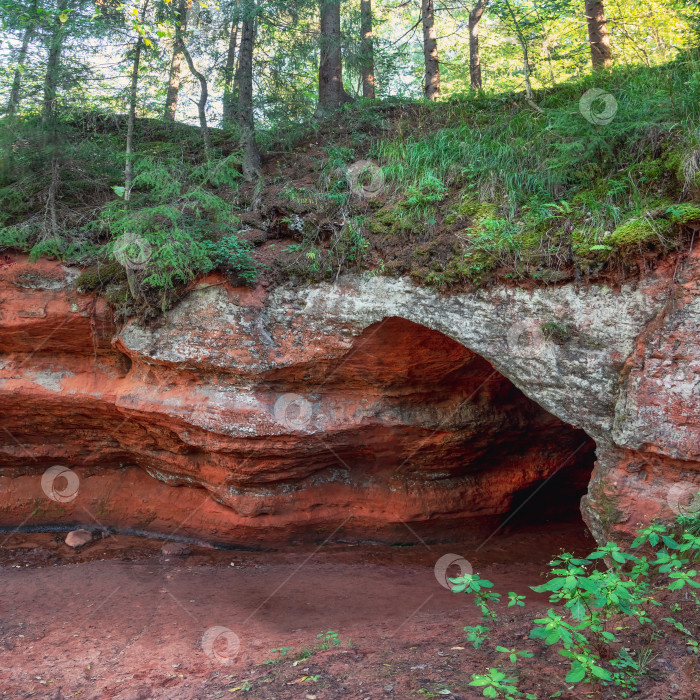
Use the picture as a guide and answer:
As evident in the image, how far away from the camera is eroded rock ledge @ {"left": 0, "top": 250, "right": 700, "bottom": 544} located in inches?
220

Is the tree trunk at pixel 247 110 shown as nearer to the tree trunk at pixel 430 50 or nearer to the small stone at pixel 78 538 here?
the tree trunk at pixel 430 50

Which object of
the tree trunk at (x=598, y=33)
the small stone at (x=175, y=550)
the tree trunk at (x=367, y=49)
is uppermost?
the tree trunk at (x=367, y=49)

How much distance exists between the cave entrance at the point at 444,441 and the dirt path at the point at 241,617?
1.87 ft

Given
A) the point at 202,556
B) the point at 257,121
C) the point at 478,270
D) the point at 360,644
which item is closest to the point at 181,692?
the point at 360,644

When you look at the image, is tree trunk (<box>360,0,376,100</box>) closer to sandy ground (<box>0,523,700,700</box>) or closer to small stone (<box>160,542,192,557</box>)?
sandy ground (<box>0,523,700,700</box>)

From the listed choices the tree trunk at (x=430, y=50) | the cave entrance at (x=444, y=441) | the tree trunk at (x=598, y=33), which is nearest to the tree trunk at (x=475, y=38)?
the tree trunk at (x=430, y=50)

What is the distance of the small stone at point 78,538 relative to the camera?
9.05 metres

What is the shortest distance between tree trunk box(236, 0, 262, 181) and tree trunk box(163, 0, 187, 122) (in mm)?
1054

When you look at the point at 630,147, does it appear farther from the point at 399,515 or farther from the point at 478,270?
the point at 399,515

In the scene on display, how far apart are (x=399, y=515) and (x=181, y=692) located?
4636 millimetres

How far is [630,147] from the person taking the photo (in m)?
6.48

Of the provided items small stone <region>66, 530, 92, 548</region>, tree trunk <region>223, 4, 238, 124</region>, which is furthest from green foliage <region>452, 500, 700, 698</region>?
tree trunk <region>223, 4, 238, 124</region>

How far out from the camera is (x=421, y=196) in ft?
24.3

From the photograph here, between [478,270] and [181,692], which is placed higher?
[478,270]
